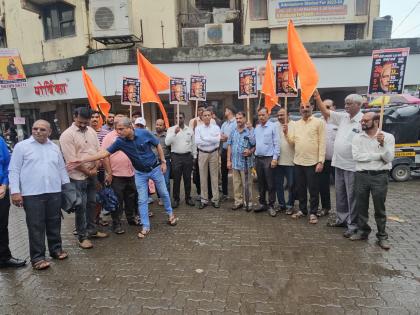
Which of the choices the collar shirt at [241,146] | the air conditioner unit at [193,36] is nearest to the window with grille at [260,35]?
the air conditioner unit at [193,36]

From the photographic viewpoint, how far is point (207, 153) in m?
6.22

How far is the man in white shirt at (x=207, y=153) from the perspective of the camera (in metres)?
6.15

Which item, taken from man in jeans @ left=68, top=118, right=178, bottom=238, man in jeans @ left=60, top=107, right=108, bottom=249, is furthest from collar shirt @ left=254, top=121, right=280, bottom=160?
man in jeans @ left=60, top=107, right=108, bottom=249

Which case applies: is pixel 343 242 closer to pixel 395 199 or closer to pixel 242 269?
pixel 242 269

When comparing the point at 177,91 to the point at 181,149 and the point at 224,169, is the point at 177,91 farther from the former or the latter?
the point at 224,169

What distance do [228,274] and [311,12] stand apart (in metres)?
15.1

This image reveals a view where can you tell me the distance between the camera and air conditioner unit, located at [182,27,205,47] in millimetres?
14469

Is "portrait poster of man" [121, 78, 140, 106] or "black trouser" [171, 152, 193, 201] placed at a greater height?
"portrait poster of man" [121, 78, 140, 106]

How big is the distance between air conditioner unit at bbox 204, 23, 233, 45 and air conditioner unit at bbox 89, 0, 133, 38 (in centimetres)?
352

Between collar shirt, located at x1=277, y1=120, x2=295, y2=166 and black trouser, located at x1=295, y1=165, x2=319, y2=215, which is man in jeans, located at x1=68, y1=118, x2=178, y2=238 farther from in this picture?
black trouser, located at x1=295, y1=165, x2=319, y2=215

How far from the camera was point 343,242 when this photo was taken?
14.5 ft

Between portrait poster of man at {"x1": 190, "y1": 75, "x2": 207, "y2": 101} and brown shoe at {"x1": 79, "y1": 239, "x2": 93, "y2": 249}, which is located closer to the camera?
brown shoe at {"x1": 79, "y1": 239, "x2": 93, "y2": 249}

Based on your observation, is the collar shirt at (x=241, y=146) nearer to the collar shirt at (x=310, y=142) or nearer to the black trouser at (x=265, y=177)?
the black trouser at (x=265, y=177)

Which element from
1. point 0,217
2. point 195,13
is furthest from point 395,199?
point 195,13
